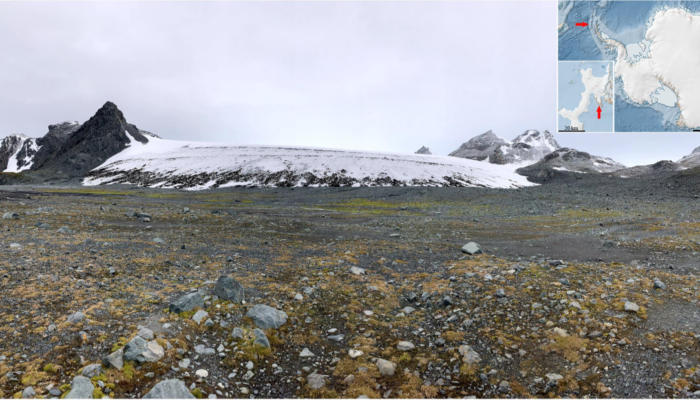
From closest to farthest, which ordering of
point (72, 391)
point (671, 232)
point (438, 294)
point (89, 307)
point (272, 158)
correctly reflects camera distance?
point (72, 391) < point (89, 307) < point (438, 294) < point (671, 232) < point (272, 158)

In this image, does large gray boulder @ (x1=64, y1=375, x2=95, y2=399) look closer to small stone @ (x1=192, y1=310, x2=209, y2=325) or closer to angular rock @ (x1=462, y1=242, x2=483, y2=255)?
small stone @ (x1=192, y1=310, x2=209, y2=325)

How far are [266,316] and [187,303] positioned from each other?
94.3 inches

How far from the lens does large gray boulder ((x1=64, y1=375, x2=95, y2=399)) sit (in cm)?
627

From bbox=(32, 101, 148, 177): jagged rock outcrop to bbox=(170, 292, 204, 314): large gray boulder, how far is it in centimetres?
17943

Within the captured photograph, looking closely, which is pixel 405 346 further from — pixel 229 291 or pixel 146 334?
pixel 146 334

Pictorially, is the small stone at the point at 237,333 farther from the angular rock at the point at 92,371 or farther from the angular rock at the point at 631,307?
the angular rock at the point at 631,307

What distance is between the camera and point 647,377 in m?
6.98

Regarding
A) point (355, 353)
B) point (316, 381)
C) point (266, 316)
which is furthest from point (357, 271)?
point (316, 381)

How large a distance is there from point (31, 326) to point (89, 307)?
1.36 m

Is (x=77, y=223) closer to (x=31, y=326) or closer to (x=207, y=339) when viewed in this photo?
(x=31, y=326)

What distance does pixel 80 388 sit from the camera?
20.9ft

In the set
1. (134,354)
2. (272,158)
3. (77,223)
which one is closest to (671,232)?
(134,354)

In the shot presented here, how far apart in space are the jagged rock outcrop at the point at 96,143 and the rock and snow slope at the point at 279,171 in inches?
754

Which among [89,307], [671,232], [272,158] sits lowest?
[671,232]
